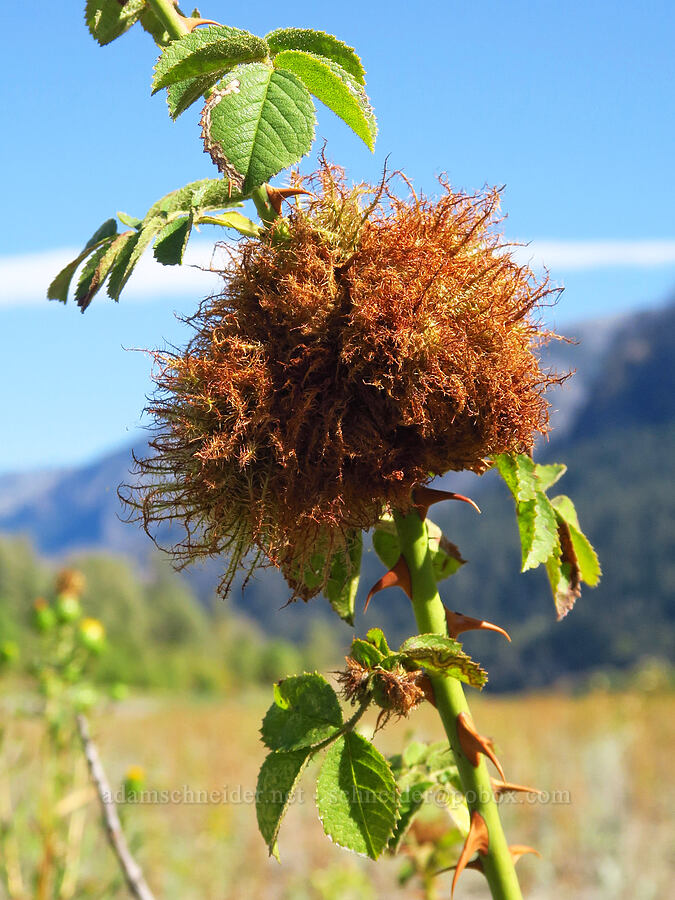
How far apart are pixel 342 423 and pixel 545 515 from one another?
1.16 ft

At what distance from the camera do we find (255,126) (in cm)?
102

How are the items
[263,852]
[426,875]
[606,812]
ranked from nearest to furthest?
[426,875] < [263,852] < [606,812]

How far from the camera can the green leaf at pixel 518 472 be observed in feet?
4.13

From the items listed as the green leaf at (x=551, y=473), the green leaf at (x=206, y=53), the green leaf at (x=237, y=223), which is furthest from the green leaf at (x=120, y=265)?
the green leaf at (x=551, y=473)

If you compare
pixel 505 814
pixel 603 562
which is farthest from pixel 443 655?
pixel 603 562

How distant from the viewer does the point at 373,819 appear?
1.10 meters

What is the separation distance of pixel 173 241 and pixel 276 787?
0.74m

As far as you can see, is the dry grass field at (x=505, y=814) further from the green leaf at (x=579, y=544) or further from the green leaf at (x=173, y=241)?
the green leaf at (x=173, y=241)

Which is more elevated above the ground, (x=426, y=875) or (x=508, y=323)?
(x=508, y=323)

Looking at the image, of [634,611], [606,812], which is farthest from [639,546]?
[606,812]

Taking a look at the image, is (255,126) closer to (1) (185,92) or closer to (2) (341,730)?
(1) (185,92)

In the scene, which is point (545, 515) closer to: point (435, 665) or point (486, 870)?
point (435, 665)

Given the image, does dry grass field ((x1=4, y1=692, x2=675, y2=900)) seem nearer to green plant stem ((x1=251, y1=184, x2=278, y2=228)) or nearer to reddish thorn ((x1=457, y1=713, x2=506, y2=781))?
reddish thorn ((x1=457, y1=713, x2=506, y2=781))

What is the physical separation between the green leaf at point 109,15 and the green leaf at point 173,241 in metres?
0.47
